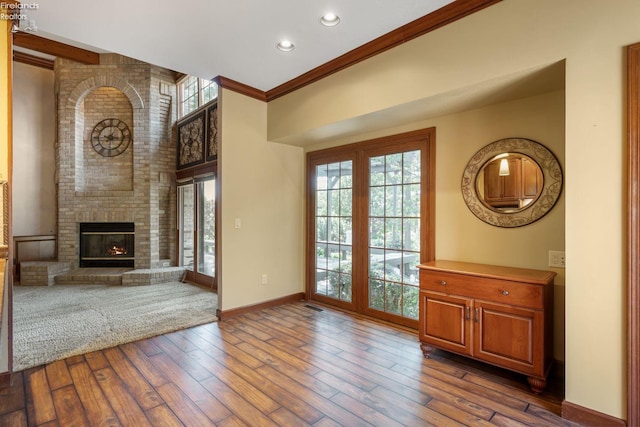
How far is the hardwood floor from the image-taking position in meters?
1.96

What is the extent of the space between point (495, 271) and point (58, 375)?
11.6ft

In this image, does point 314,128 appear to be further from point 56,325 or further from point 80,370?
point 56,325

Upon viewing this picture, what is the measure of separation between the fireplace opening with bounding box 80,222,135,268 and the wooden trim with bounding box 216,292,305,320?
11.6 ft

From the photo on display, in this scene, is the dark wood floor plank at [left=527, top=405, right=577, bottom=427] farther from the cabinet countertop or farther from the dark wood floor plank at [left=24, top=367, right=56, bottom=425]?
the dark wood floor plank at [left=24, top=367, right=56, bottom=425]

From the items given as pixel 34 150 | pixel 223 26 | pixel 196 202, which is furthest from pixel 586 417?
pixel 34 150

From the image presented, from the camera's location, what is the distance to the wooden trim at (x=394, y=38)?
237cm

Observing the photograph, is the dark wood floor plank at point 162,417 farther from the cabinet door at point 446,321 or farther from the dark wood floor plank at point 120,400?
the cabinet door at point 446,321

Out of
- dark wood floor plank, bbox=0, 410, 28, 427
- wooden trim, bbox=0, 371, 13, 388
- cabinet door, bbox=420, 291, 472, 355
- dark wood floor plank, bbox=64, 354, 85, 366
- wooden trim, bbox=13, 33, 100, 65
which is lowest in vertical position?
dark wood floor plank, bbox=64, 354, 85, 366

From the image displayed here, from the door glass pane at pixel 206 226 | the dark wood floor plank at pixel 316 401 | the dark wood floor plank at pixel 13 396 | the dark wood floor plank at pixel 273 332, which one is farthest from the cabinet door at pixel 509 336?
the door glass pane at pixel 206 226

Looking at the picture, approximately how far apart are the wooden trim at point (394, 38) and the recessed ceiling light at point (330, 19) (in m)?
0.47

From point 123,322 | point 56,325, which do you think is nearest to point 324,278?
point 123,322

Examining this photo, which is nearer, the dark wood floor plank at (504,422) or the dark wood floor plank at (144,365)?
the dark wood floor plank at (504,422)

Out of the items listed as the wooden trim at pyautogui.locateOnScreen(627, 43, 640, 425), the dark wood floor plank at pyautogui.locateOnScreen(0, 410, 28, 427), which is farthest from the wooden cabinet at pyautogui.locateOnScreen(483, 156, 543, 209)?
the dark wood floor plank at pyautogui.locateOnScreen(0, 410, 28, 427)

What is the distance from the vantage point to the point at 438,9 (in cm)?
246
